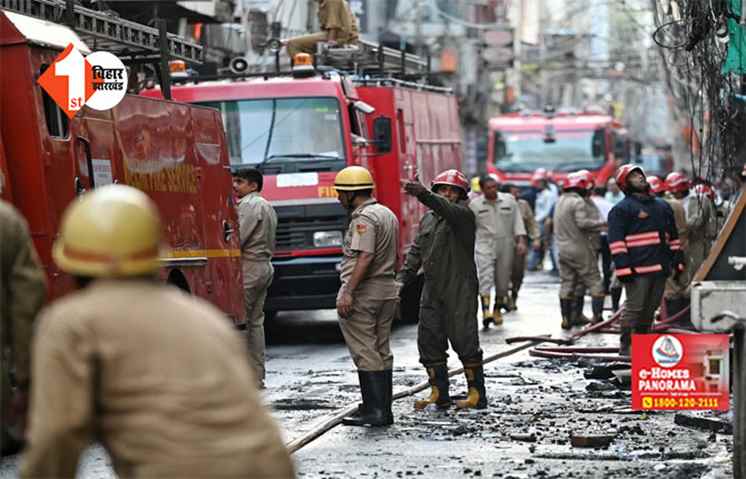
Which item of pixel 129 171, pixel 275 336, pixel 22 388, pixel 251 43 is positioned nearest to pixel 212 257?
pixel 129 171

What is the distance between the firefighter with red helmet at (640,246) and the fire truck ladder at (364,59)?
6.79 metres

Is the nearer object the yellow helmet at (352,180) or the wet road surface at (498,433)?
the wet road surface at (498,433)

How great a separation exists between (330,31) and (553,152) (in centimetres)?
1722

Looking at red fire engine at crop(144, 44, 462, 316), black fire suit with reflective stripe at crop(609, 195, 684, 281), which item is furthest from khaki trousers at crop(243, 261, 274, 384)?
red fire engine at crop(144, 44, 462, 316)

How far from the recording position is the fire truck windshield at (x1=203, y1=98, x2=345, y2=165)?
17.3 meters

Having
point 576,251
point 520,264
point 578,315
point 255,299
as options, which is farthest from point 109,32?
point 520,264

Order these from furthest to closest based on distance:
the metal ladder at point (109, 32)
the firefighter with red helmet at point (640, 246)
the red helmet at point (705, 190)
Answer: the red helmet at point (705, 190)
the firefighter with red helmet at point (640, 246)
the metal ladder at point (109, 32)

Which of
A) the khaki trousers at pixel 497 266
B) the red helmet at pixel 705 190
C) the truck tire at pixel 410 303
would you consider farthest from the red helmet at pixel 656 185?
the truck tire at pixel 410 303

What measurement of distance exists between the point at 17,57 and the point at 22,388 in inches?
174

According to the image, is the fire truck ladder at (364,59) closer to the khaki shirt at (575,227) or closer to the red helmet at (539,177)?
the khaki shirt at (575,227)

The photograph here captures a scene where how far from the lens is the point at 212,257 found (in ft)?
43.4

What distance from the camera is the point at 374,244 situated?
36.3 feet

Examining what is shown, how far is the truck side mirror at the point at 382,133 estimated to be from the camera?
1778cm

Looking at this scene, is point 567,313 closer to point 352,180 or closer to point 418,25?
point 352,180
